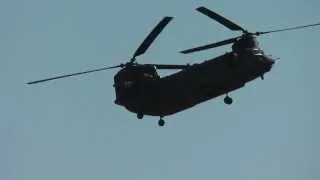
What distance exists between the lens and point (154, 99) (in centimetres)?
3247

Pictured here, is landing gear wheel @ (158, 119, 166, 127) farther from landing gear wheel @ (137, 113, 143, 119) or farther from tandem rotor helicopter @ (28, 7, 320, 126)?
landing gear wheel @ (137, 113, 143, 119)

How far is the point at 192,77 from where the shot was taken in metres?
31.5

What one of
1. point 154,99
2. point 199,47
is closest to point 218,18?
point 199,47

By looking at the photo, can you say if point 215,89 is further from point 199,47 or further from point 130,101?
point 130,101

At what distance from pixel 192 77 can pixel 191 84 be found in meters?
0.41

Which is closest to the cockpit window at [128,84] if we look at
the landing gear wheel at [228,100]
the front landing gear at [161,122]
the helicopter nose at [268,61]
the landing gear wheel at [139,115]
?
the landing gear wheel at [139,115]

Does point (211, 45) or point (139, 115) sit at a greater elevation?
point (211, 45)

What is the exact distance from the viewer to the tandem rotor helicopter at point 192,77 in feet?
101

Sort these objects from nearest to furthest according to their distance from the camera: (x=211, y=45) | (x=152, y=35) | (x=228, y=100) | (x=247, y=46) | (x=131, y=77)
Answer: (x=152, y=35) → (x=211, y=45) → (x=247, y=46) → (x=228, y=100) → (x=131, y=77)

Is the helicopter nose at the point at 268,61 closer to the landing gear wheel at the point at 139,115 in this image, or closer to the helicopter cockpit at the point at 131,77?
the helicopter cockpit at the point at 131,77

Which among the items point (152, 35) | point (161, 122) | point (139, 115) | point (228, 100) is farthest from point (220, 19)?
point (139, 115)

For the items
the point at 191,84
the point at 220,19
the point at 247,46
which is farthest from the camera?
the point at 191,84

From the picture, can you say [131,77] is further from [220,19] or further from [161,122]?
[220,19]

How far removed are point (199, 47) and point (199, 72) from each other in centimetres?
145
